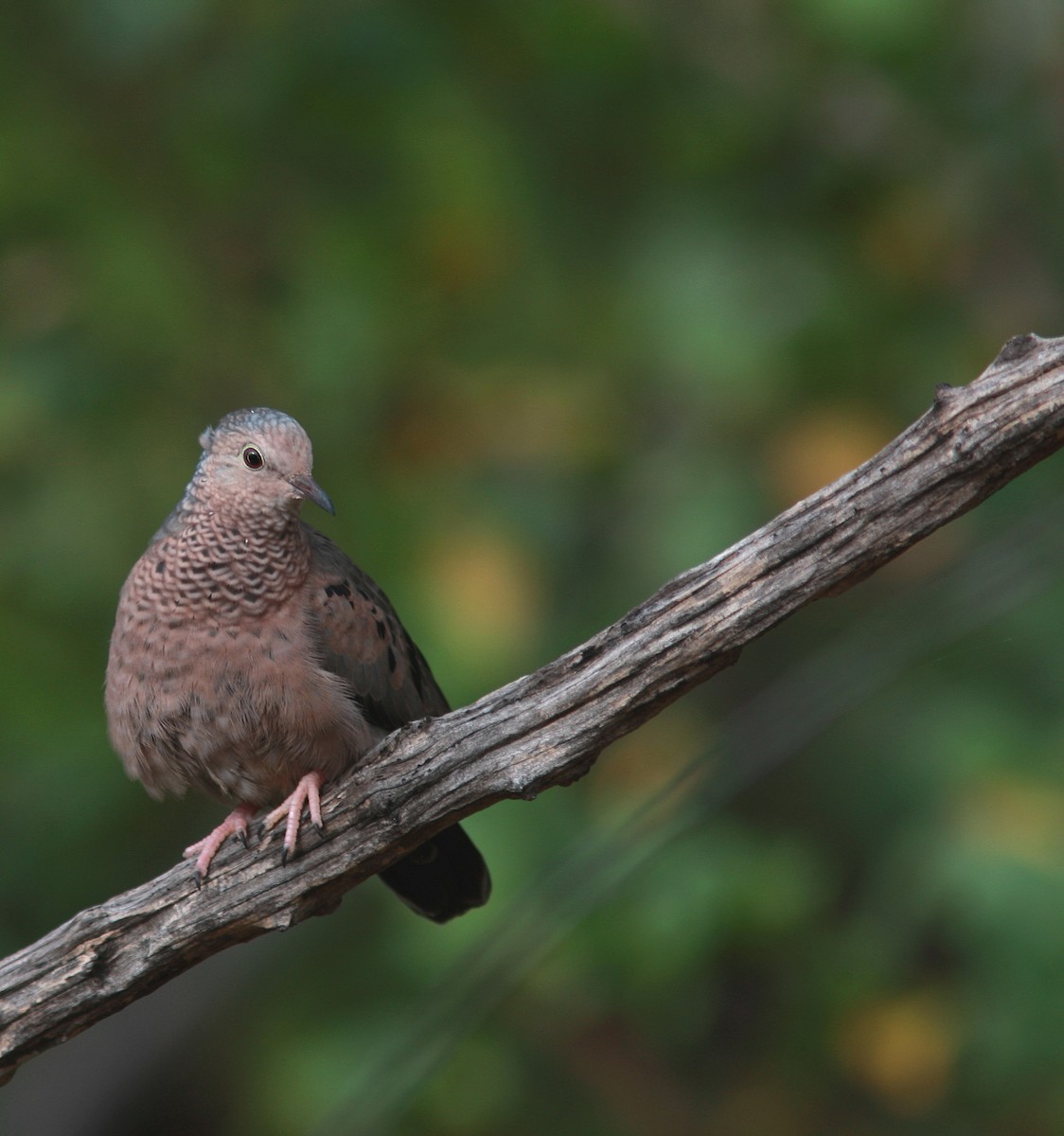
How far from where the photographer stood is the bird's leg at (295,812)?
3.40 metres

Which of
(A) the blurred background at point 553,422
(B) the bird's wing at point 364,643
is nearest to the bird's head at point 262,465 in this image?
(B) the bird's wing at point 364,643

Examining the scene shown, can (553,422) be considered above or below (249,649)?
above

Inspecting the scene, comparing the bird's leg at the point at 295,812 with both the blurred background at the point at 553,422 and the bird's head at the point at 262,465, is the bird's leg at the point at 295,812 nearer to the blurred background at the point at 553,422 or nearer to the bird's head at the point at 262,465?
the bird's head at the point at 262,465

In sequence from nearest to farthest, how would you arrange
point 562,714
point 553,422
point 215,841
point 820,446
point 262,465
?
point 562,714 → point 215,841 → point 262,465 → point 820,446 → point 553,422

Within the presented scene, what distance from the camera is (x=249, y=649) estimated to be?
3.88 m

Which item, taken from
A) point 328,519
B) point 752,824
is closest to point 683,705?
point 752,824

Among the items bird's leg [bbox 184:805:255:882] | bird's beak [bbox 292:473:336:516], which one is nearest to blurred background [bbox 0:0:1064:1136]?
bird's leg [bbox 184:805:255:882]

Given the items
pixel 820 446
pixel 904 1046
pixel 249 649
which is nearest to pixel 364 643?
pixel 249 649

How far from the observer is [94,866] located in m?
6.47

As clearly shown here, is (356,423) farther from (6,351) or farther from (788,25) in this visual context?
(788,25)

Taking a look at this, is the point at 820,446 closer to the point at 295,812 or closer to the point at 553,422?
the point at 553,422

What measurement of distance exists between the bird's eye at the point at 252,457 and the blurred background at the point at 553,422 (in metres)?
1.63

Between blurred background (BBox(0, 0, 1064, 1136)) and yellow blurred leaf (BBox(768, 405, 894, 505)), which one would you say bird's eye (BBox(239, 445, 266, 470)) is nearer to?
blurred background (BBox(0, 0, 1064, 1136))

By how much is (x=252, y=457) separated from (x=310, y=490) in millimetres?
233
